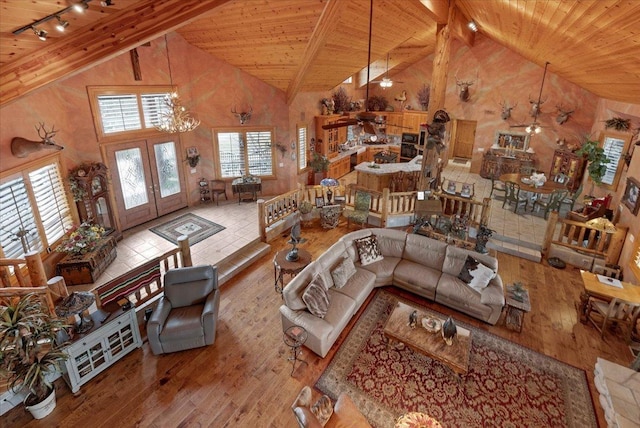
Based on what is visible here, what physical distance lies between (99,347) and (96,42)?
4.09 metres

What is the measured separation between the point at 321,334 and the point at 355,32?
245 inches

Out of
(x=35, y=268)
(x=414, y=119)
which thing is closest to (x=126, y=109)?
(x=35, y=268)

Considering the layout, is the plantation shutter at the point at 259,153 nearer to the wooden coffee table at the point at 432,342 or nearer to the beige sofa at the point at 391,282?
the beige sofa at the point at 391,282

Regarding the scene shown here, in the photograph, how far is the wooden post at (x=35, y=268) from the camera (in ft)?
15.1

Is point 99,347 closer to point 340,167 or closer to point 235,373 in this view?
point 235,373

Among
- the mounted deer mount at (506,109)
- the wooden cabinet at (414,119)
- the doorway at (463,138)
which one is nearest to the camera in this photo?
the mounted deer mount at (506,109)

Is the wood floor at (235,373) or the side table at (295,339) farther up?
the side table at (295,339)

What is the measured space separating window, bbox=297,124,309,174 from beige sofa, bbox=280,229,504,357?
5.43 m

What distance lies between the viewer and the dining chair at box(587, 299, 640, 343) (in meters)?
4.93

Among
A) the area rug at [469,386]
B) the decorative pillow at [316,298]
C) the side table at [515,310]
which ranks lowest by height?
the area rug at [469,386]

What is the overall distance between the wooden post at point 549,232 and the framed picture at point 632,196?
3.95 ft

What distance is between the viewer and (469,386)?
439 cm

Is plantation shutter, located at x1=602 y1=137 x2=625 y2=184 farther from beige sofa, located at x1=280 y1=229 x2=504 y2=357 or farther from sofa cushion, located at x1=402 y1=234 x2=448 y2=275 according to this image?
sofa cushion, located at x1=402 y1=234 x2=448 y2=275

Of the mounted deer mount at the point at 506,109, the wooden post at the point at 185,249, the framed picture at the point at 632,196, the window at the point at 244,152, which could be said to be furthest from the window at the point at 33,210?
the mounted deer mount at the point at 506,109
